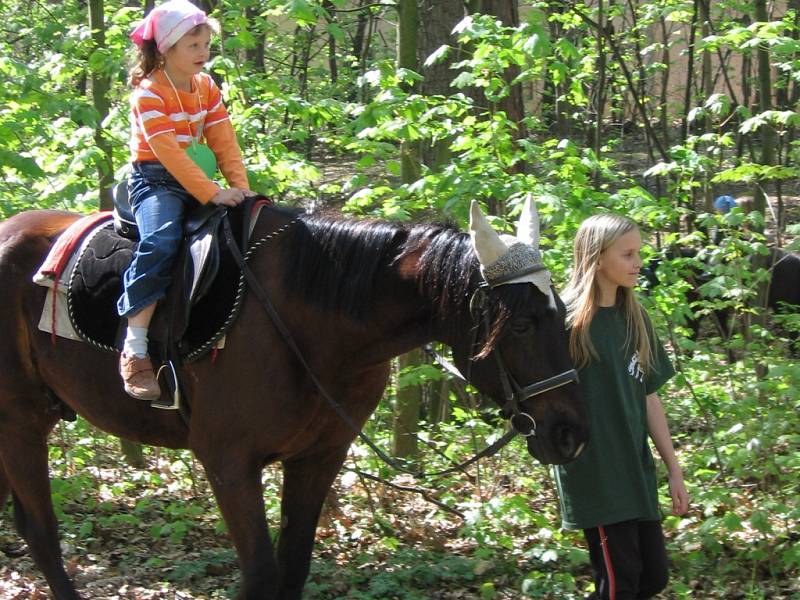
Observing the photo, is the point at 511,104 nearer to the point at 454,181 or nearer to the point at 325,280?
the point at 454,181

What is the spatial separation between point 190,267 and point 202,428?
2.21 feet

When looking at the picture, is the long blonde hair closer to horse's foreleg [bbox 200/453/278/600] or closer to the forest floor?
horse's foreleg [bbox 200/453/278/600]

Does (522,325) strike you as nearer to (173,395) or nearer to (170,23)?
(173,395)

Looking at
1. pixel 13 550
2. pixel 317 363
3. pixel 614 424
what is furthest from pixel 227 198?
pixel 13 550

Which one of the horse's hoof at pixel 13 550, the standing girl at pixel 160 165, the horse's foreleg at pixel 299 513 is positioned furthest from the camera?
the horse's hoof at pixel 13 550

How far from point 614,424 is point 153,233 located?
2.03 metres

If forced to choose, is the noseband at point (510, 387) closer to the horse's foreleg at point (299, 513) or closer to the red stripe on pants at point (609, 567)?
the red stripe on pants at point (609, 567)

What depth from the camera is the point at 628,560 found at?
3.58m

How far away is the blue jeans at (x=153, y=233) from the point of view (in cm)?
383

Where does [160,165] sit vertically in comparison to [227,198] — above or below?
above

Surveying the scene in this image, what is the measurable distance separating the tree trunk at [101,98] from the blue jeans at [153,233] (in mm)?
2341

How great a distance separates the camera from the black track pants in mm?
3561

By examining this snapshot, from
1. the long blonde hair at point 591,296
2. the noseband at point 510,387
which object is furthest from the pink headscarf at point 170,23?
the long blonde hair at point 591,296

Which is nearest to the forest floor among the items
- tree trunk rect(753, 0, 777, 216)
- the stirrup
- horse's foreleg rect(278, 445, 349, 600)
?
horse's foreleg rect(278, 445, 349, 600)
